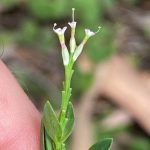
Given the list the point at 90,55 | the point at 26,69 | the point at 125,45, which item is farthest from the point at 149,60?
the point at 26,69

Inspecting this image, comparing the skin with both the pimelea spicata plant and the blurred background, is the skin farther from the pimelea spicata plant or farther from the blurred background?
the blurred background

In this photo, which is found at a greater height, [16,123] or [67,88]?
[67,88]

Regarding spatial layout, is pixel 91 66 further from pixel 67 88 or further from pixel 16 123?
pixel 67 88

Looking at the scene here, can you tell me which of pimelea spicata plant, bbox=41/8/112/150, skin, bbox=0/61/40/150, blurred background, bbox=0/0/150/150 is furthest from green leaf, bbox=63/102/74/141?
blurred background, bbox=0/0/150/150

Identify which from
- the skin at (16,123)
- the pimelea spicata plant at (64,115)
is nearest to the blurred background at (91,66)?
the skin at (16,123)

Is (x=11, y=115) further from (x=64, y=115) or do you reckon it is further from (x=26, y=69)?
(x=26, y=69)

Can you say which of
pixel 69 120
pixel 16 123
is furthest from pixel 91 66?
pixel 69 120
